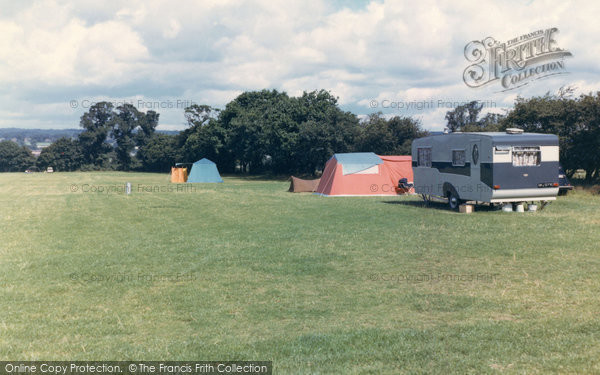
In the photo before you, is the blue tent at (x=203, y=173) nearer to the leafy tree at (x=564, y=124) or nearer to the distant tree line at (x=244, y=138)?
the distant tree line at (x=244, y=138)

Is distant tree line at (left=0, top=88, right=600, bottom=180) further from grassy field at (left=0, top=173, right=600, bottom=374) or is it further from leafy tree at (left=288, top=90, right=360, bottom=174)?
grassy field at (left=0, top=173, right=600, bottom=374)

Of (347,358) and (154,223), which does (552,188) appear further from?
(347,358)

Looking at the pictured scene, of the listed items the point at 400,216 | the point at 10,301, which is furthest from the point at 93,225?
the point at 400,216

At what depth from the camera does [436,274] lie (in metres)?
9.43

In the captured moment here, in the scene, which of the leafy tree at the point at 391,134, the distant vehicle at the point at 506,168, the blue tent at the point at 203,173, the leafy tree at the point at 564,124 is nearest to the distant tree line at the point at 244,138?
the leafy tree at the point at 391,134

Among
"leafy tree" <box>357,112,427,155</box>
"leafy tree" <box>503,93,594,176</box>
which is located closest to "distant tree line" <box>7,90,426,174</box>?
"leafy tree" <box>357,112,427,155</box>

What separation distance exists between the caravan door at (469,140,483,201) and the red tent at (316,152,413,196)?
9282 millimetres

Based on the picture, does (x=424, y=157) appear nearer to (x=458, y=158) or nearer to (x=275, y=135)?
(x=458, y=158)

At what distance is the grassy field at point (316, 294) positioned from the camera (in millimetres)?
5539

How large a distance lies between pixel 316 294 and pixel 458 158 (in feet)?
44.9

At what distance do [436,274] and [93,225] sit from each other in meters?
11.7

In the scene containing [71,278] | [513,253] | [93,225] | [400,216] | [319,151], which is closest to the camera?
[71,278]

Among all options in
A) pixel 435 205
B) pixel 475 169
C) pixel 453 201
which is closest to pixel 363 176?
pixel 435 205

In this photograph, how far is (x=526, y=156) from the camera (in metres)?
18.5
